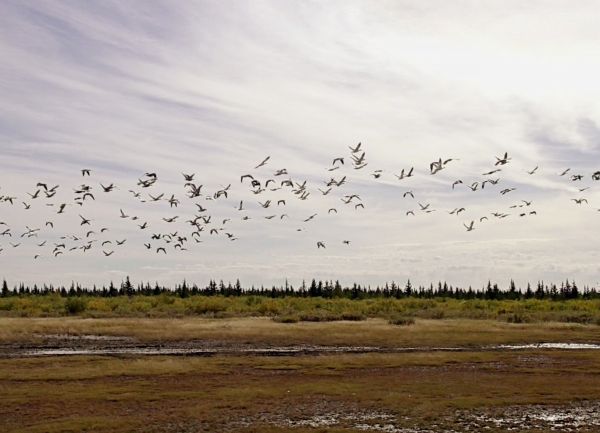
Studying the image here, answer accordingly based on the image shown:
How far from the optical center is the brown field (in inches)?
922

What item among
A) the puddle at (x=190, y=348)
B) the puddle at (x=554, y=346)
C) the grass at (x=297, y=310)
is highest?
the grass at (x=297, y=310)

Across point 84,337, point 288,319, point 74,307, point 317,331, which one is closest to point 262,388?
point 84,337

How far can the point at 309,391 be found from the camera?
29.0m

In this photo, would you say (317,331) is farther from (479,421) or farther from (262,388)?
(479,421)

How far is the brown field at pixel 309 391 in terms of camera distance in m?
23.4

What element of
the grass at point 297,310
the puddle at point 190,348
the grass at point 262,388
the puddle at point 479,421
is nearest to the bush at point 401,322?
the grass at point 297,310

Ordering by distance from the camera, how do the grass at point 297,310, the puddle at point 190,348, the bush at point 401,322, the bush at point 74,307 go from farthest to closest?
1. the bush at point 74,307
2. the grass at point 297,310
3. the bush at point 401,322
4. the puddle at point 190,348

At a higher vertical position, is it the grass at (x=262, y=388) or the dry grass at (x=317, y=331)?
the dry grass at (x=317, y=331)

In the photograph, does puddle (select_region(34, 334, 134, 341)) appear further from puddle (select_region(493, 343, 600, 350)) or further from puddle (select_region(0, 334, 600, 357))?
puddle (select_region(493, 343, 600, 350))

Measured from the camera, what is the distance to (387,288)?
148500 millimetres

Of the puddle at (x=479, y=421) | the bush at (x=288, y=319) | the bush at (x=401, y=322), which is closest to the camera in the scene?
the puddle at (x=479, y=421)

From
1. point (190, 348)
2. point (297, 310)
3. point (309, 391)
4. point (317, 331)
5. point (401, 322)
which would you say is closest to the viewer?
point (309, 391)

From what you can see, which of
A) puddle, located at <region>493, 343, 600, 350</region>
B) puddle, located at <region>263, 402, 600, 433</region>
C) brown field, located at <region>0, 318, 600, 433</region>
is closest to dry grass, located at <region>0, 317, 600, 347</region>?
brown field, located at <region>0, 318, 600, 433</region>

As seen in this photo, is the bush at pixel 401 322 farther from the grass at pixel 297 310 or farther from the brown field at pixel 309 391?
the brown field at pixel 309 391
